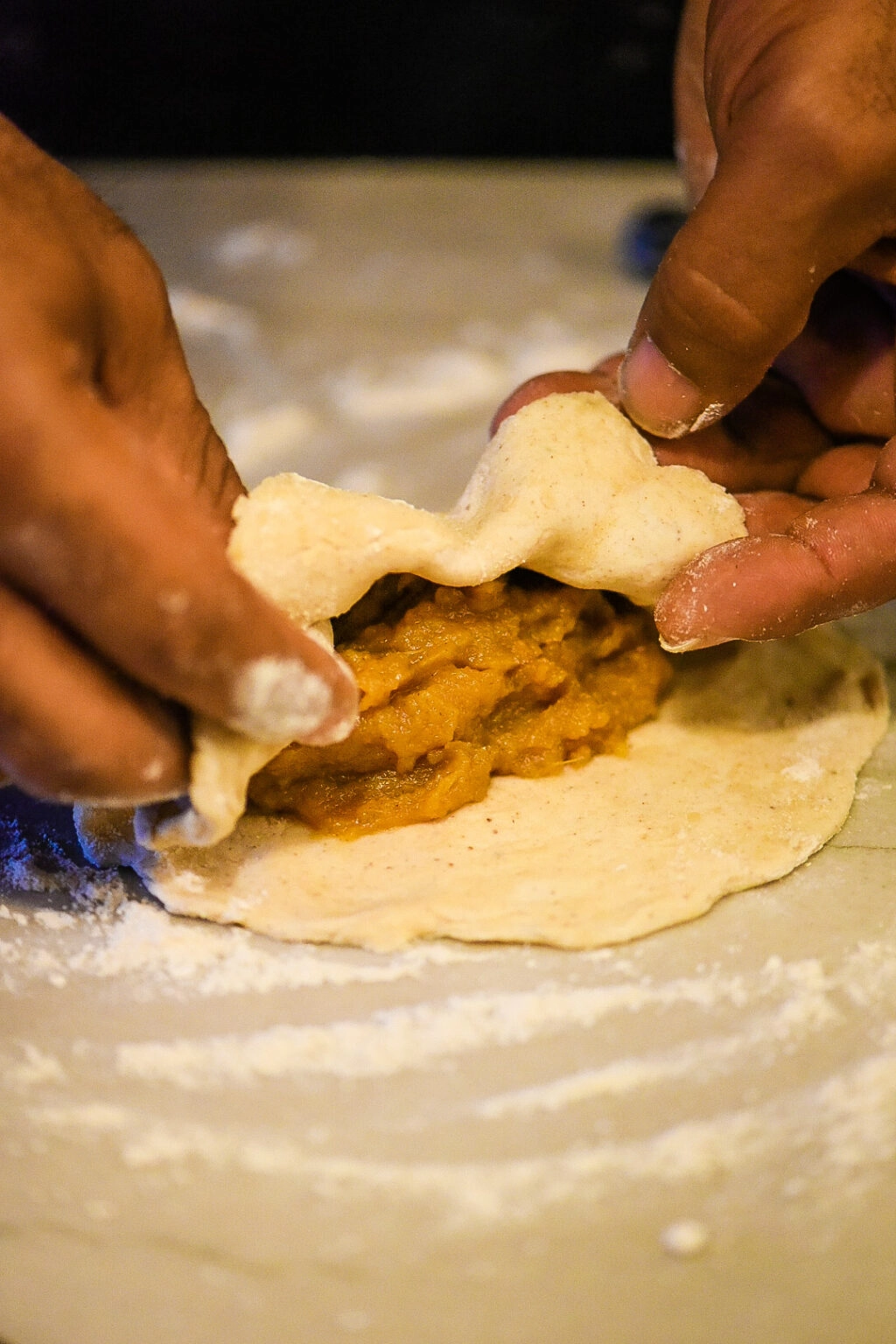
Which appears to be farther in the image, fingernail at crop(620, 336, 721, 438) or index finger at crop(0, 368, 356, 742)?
fingernail at crop(620, 336, 721, 438)

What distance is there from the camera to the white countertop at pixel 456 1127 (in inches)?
44.8

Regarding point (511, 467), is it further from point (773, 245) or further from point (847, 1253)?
point (847, 1253)

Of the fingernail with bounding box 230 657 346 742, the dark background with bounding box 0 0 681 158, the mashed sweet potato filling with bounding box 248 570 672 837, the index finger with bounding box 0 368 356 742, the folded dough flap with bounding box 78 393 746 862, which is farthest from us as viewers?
the dark background with bounding box 0 0 681 158

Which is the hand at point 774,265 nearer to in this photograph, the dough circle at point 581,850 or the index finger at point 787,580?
the index finger at point 787,580

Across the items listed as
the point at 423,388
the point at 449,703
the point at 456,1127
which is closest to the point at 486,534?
the point at 449,703

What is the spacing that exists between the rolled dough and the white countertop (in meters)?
0.05

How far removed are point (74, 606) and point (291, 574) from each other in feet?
1.01

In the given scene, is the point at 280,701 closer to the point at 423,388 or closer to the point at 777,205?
the point at 777,205

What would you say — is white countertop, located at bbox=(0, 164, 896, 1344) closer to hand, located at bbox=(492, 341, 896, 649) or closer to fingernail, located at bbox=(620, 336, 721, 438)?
hand, located at bbox=(492, 341, 896, 649)

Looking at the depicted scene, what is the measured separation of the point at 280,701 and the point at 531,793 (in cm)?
54

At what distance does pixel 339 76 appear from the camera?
3678 mm

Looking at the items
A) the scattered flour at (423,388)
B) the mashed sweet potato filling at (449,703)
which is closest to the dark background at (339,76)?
the scattered flour at (423,388)

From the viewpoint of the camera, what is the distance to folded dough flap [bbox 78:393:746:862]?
1.40m

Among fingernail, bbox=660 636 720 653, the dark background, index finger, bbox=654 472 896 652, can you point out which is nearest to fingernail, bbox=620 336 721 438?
index finger, bbox=654 472 896 652
